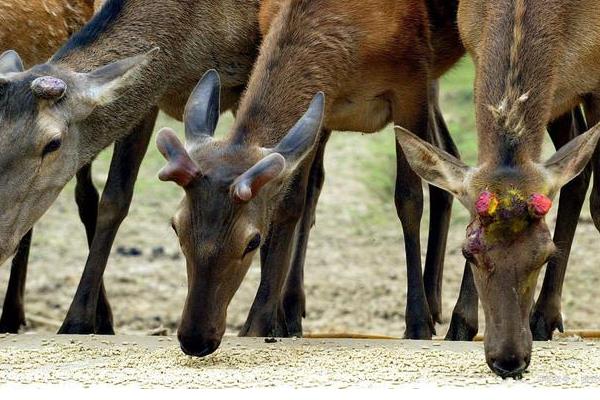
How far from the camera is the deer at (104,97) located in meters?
10.9

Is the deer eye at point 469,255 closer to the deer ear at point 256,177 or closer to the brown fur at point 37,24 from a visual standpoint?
the deer ear at point 256,177

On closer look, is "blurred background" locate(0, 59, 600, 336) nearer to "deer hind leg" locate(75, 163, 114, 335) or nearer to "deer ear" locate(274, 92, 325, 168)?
"deer hind leg" locate(75, 163, 114, 335)

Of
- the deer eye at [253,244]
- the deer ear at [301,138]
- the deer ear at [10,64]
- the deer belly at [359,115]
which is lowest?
the deer eye at [253,244]

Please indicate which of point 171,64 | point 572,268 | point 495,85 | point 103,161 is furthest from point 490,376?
point 103,161

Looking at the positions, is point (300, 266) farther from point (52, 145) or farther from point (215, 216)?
point (215, 216)

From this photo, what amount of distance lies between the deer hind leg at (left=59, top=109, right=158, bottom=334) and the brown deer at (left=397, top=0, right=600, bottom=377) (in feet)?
8.53

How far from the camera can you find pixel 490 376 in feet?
30.7

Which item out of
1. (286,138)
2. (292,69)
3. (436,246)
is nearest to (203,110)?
(286,138)

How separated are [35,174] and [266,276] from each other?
1783mm

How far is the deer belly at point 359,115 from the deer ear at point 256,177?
69.6 inches

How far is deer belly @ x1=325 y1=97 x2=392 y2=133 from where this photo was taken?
11781 millimetres

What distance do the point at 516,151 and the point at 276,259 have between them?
2.32m

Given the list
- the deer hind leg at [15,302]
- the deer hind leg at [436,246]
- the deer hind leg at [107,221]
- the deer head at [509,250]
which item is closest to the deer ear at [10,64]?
the deer hind leg at [107,221]

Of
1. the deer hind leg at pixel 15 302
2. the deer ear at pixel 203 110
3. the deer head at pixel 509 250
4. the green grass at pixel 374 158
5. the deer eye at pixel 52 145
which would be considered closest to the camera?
the deer head at pixel 509 250
